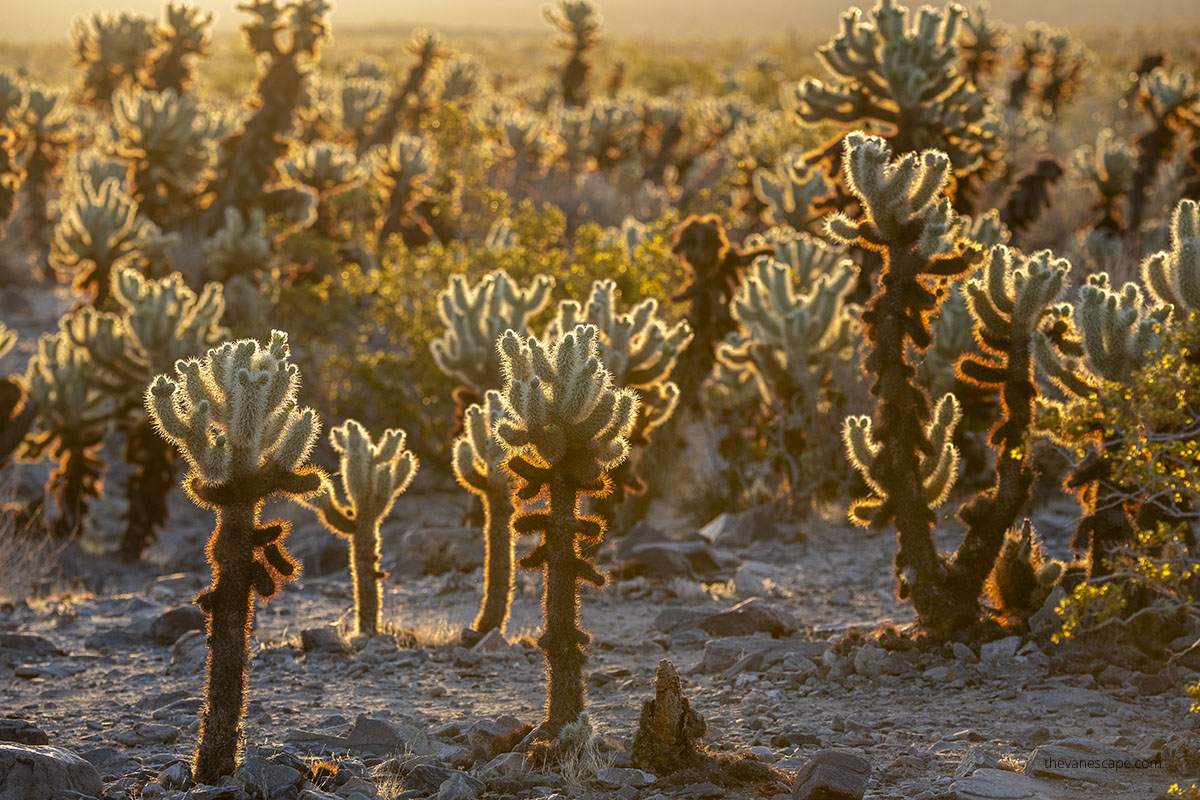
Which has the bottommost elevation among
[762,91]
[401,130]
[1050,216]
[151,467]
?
[151,467]

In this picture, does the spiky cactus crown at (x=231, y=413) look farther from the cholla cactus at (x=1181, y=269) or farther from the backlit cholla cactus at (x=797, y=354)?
the backlit cholla cactus at (x=797, y=354)

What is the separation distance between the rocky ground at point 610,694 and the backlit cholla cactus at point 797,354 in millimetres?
1404

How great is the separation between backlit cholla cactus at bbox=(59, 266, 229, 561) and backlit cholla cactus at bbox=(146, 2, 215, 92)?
1111 centimetres

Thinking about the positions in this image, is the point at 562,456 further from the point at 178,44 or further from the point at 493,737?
A: the point at 178,44

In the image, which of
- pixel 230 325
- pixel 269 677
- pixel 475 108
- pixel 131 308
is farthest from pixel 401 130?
pixel 269 677

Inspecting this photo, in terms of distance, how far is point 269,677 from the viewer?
7.52 metres

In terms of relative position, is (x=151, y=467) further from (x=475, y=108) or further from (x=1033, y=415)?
(x=475, y=108)

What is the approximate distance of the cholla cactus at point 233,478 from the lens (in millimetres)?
5527

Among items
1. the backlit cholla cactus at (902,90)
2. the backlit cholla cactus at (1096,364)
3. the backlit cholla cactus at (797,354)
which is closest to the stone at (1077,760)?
the backlit cholla cactus at (1096,364)

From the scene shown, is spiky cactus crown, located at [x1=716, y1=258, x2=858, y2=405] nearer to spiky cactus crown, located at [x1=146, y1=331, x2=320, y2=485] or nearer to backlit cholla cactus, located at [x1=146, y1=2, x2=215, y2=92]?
spiky cactus crown, located at [x1=146, y1=331, x2=320, y2=485]

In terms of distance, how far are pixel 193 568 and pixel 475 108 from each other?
17.5 metres

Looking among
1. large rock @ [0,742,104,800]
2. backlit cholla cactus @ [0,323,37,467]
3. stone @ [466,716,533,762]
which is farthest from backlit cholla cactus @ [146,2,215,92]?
large rock @ [0,742,104,800]

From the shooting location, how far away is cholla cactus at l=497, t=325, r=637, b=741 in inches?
235

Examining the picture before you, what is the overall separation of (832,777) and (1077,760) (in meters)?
1.24
